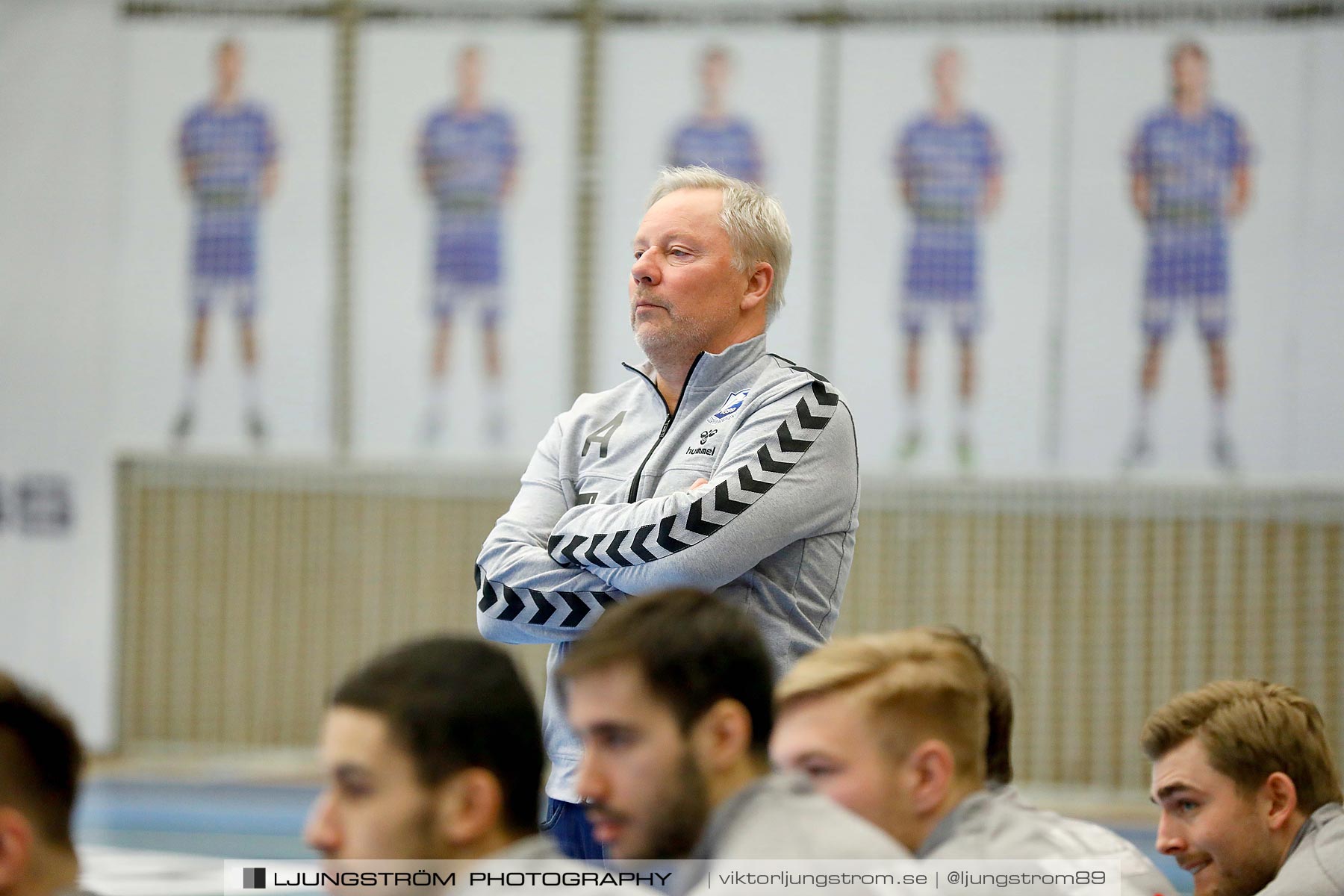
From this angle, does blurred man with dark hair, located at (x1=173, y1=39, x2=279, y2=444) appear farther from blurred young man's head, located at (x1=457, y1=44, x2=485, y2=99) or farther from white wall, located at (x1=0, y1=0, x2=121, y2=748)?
blurred young man's head, located at (x1=457, y1=44, x2=485, y2=99)

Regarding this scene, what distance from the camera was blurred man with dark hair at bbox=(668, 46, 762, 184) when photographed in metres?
9.04

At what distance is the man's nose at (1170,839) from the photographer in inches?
119

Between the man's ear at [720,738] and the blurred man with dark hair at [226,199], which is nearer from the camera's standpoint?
the man's ear at [720,738]

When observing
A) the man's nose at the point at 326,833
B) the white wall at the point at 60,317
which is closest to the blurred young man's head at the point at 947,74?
the white wall at the point at 60,317

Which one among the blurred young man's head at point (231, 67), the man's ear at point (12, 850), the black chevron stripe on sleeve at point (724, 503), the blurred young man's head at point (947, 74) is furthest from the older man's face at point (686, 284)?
the blurred young man's head at point (231, 67)

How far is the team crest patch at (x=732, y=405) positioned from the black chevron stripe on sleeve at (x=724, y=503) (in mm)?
123

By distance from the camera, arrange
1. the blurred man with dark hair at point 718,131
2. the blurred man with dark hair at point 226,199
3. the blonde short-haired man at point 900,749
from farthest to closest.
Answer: the blurred man with dark hair at point 226,199 → the blurred man with dark hair at point 718,131 → the blonde short-haired man at point 900,749

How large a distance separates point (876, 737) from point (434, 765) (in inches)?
29.2

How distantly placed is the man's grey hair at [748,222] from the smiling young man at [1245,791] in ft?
4.26

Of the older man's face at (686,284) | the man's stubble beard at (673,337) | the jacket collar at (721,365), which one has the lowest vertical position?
the jacket collar at (721,365)

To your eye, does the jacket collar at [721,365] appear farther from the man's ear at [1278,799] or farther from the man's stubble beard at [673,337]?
the man's ear at [1278,799]

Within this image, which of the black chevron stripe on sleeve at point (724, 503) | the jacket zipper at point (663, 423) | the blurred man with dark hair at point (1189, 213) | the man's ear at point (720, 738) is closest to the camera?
the man's ear at point (720, 738)

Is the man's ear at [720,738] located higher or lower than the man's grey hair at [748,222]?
lower

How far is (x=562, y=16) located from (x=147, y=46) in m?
2.72
